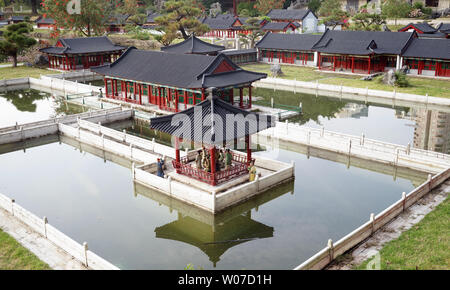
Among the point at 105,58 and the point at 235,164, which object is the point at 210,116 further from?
the point at 105,58

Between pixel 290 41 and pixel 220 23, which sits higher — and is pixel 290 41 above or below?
below

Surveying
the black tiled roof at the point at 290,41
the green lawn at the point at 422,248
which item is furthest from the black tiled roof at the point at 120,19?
the green lawn at the point at 422,248

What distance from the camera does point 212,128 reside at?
23.4 metres

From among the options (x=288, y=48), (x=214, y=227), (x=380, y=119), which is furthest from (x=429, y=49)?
(x=214, y=227)

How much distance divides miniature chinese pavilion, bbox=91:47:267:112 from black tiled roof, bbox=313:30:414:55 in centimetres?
2534

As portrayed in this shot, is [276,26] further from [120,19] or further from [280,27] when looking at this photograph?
[120,19]

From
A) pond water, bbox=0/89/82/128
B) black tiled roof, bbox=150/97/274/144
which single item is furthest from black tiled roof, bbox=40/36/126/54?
black tiled roof, bbox=150/97/274/144

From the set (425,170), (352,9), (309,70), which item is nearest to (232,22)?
(352,9)

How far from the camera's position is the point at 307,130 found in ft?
111

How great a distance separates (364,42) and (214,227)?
49.4 m

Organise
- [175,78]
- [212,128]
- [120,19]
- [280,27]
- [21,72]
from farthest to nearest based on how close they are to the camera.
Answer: [120,19], [280,27], [21,72], [175,78], [212,128]

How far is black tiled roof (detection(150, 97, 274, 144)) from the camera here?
23.4 meters

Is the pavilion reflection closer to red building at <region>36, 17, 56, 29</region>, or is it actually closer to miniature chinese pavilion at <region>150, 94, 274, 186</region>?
miniature chinese pavilion at <region>150, 94, 274, 186</region>
